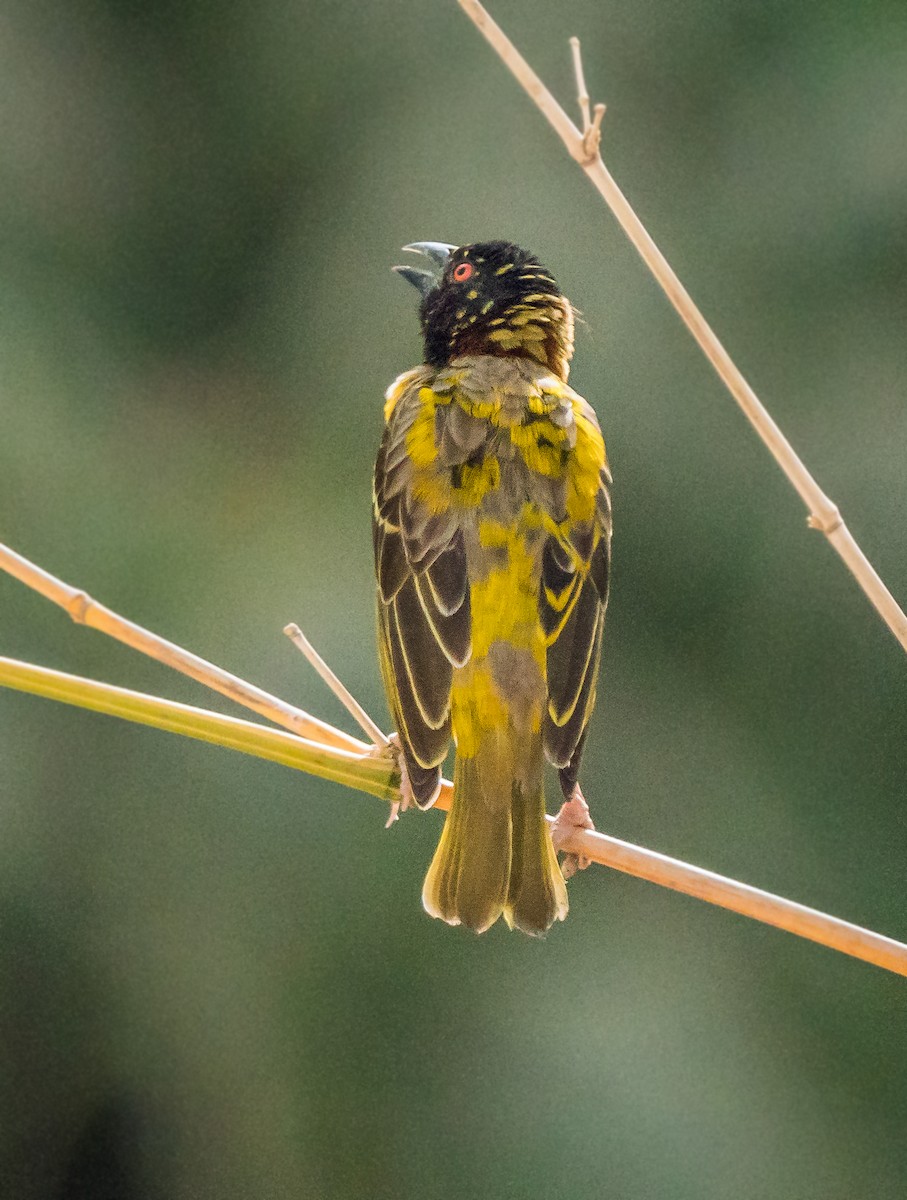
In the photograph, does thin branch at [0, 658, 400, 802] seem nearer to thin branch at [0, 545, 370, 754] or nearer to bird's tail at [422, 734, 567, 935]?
thin branch at [0, 545, 370, 754]

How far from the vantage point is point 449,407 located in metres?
2.48

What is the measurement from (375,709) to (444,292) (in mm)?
1463

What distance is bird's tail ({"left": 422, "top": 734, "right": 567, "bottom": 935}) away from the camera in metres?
2.10

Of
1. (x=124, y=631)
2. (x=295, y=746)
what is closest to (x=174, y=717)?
(x=295, y=746)

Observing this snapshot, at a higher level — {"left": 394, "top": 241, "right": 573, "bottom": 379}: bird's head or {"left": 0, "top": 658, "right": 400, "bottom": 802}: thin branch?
{"left": 394, "top": 241, "right": 573, "bottom": 379}: bird's head

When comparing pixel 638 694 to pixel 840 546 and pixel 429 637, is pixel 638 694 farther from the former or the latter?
pixel 840 546

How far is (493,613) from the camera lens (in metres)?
2.21

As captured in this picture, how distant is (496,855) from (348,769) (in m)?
0.55

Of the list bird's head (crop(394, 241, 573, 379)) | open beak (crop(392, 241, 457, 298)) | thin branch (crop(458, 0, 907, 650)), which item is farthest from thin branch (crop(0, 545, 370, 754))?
open beak (crop(392, 241, 457, 298))

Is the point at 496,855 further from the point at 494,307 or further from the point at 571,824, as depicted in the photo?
the point at 494,307

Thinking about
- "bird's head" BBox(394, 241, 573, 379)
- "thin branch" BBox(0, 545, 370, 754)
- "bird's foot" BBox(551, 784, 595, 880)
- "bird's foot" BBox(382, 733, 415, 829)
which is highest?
"bird's head" BBox(394, 241, 573, 379)

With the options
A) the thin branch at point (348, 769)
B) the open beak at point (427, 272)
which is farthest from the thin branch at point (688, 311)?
the open beak at point (427, 272)

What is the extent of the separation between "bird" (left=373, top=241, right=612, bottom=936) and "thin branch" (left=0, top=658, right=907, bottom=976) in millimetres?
291

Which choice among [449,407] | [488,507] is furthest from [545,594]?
[449,407]
